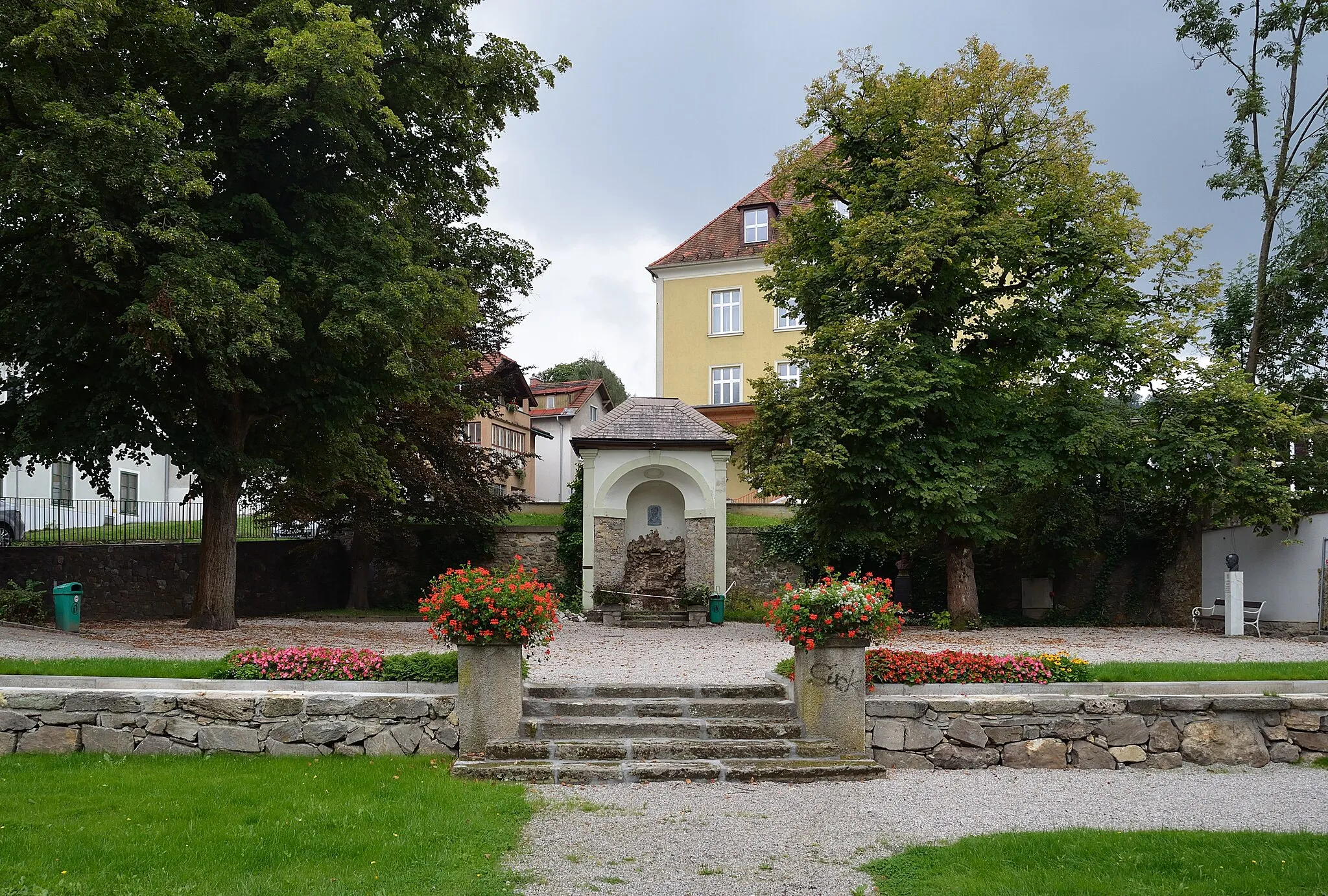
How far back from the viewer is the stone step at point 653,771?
766 cm

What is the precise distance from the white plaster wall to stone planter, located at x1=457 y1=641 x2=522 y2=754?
49.0ft

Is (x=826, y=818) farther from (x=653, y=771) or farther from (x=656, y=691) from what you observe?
(x=656, y=691)

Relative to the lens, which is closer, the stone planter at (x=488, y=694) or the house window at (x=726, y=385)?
the stone planter at (x=488, y=694)

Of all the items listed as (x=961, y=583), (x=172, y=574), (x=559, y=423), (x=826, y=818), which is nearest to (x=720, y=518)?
(x=961, y=583)

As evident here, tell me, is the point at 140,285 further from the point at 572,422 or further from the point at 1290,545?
the point at 572,422

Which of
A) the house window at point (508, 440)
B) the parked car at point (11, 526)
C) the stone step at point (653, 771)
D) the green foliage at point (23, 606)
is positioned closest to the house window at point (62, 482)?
the parked car at point (11, 526)

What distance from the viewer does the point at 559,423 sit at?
49.1 metres

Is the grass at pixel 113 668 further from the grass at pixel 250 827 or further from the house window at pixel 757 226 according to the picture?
the house window at pixel 757 226

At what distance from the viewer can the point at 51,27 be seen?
436 inches

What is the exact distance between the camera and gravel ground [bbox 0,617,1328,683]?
12023 millimetres

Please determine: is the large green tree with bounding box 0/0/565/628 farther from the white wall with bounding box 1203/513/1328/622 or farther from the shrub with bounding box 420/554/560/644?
the white wall with bounding box 1203/513/1328/622

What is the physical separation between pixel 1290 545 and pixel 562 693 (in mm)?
15701

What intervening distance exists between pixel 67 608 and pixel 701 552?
12.5 metres

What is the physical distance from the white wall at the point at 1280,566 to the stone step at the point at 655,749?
14.1m
